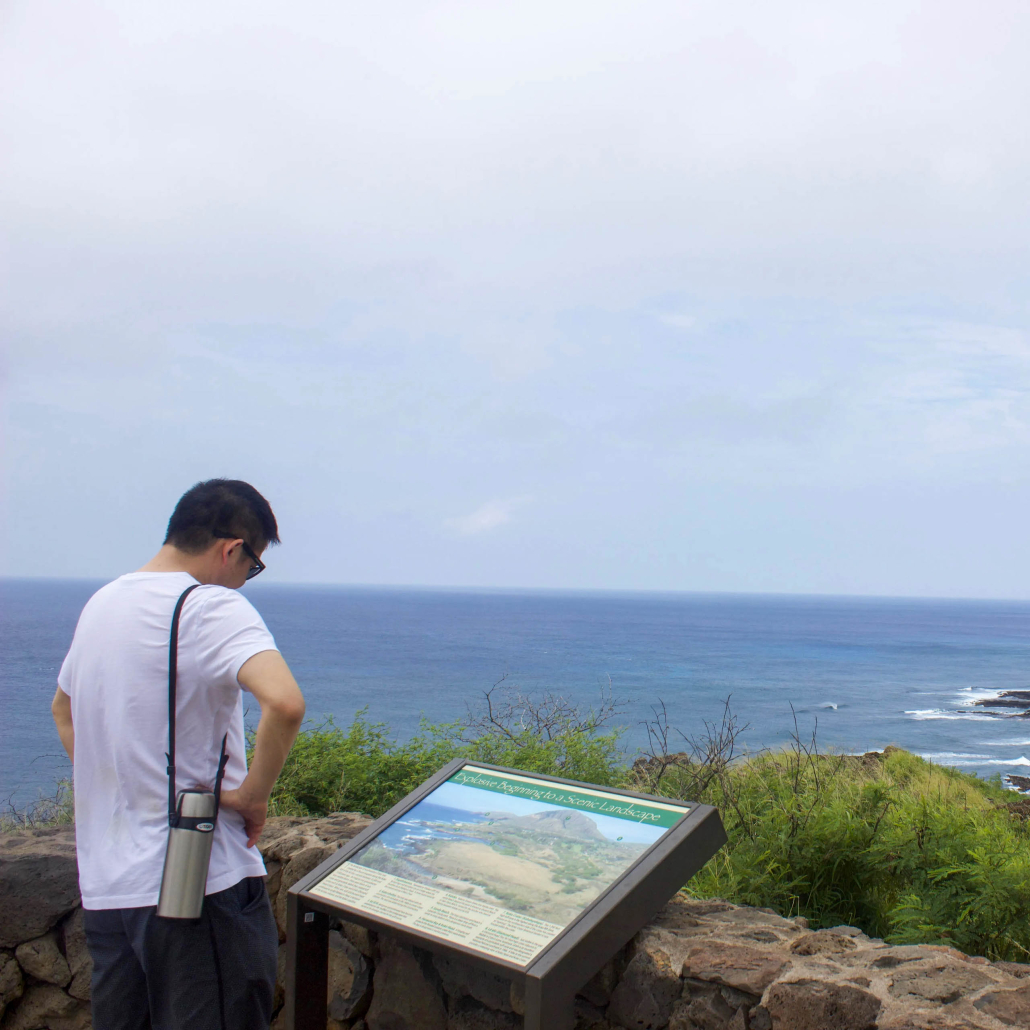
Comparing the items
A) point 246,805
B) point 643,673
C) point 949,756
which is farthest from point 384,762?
point 643,673

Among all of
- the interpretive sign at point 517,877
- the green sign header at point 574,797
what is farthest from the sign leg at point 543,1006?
the green sign header at point 574,797

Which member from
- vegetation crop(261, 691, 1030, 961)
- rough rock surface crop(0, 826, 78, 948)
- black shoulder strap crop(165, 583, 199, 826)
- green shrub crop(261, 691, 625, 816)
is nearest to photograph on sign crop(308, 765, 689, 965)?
black shoulder strap crop(165, 583, 199, 826)

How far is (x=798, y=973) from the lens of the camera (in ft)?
7.09

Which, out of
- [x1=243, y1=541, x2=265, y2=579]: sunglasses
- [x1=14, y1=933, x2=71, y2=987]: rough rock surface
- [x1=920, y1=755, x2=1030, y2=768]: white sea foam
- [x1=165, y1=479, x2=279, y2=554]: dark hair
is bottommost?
[x1=920, y1=755, x2=1030, y2=768]: white sea foam

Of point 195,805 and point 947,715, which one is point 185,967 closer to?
point 195,805

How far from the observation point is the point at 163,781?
6.56 feet

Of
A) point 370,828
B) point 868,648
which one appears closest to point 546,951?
point 370,828

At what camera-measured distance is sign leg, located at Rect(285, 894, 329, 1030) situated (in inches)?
98.0

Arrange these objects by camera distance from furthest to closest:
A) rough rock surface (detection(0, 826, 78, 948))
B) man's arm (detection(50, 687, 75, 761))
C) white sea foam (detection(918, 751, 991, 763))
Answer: white sea foam (detection(918, 751, 991, 763))
rough rock surface (detection(0, 826, 78, 948))
man's arm (detection(50, 687, 75, 761))

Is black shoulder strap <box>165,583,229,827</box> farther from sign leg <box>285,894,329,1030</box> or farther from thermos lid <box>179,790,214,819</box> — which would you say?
sign leg <box>285,894,329,1030</box>

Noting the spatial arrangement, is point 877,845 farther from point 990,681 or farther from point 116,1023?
point 990,681

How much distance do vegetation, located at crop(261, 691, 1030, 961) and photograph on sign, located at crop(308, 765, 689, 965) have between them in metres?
1.16

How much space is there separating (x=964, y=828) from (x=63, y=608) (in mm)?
123999

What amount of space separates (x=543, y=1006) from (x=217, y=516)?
144 cm
